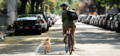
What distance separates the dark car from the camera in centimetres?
2803

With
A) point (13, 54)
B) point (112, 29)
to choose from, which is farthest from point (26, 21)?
point (13, 54)

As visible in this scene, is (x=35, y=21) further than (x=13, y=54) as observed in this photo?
Yes

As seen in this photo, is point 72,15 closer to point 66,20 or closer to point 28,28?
point 66,20

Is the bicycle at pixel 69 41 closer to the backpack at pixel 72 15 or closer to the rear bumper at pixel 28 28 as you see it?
the backpack at pixel 72 15

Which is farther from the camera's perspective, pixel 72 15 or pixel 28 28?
pixel 28 28

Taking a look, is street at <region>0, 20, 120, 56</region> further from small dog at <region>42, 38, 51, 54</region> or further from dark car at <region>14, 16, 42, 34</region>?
dark car at <region>14, 16, 42, 34</region>

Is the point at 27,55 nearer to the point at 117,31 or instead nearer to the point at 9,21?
the point at 117,31

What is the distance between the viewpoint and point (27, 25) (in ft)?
92.0

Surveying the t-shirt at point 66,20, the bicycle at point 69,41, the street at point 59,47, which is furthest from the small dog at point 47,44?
the t-shirt at point 66,20

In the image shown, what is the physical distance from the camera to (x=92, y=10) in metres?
112

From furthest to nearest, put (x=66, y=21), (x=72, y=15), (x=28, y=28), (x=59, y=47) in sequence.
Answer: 1. (x=28, y=28)
2. (x=59, y=47)
3. (x=66, y=21)
4. (x=72, y=15)

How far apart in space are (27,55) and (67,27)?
1.67 meters

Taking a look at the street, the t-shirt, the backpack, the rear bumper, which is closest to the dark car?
the rear bumper

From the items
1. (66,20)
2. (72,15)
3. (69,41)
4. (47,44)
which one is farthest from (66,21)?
(47,44)
